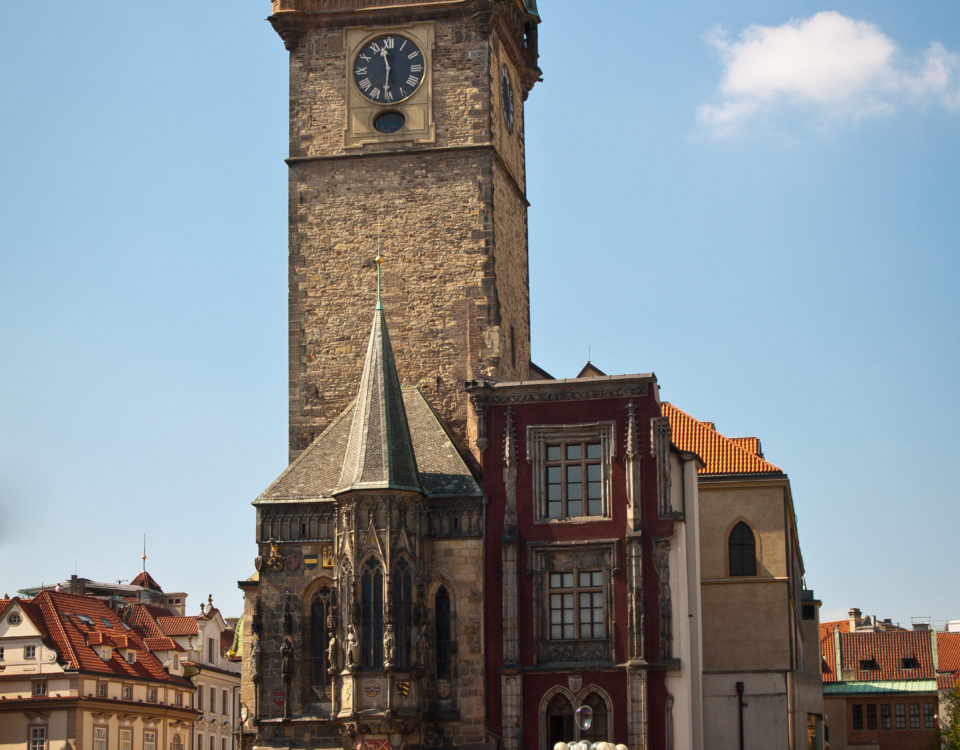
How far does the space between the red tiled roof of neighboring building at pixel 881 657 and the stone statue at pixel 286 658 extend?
47.4 m

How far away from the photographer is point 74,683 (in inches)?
2608

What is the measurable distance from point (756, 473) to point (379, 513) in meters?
12.8

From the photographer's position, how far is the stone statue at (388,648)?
39744 millimetres

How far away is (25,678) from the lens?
217ft

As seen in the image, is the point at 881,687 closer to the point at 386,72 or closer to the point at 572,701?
the point at 572,701

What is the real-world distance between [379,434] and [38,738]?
30.6 metres

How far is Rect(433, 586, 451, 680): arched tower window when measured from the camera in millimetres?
41375

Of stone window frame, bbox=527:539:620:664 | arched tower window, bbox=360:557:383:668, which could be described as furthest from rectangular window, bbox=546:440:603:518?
arched tower window, bbox=360:557:383:668

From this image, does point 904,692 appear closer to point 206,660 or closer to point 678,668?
point 206,660

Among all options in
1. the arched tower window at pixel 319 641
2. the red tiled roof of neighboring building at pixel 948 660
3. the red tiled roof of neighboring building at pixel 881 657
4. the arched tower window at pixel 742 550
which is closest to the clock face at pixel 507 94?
the arched tower window at pixel 742 550

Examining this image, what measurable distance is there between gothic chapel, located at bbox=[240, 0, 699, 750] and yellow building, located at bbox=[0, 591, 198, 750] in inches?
990

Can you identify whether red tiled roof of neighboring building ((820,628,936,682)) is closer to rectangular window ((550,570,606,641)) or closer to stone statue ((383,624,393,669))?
rectangular window ((550,570,606,641))

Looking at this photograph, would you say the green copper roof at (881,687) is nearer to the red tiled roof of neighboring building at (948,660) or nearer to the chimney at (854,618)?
the red tiled roof of neighboring building at (948,660)

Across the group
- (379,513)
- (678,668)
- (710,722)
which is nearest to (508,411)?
(379,513)
